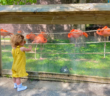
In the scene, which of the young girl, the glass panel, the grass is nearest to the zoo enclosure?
the young girl

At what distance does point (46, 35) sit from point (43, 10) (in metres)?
1.22

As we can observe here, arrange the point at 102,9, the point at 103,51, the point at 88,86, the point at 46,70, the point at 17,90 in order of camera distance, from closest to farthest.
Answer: the point at 102,9, the point at 17,90, the point at 88,86, the point at 103,51, the point at 46,70

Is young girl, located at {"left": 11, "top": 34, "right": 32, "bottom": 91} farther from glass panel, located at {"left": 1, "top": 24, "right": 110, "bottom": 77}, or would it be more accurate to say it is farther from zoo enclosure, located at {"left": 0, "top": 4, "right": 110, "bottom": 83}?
glass panel, located at {"left": 1, "top": 24, "right": 110, "bottom": 77}

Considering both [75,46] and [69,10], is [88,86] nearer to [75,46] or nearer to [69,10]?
[75,46]

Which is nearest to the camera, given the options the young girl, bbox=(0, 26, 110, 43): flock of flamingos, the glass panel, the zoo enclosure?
the zoo enclosure

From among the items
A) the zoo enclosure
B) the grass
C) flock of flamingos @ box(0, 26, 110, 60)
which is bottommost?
the grass

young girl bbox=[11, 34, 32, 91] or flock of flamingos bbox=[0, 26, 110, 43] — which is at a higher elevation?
flock of flamingos bbox=[0, 26, 110, 43]

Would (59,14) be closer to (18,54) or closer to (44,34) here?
(44,34)

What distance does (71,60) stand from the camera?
10.5 feet

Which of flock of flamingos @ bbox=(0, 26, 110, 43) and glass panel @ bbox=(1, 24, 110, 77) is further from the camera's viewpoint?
glass panel @ bbox=(1, 24, 110, 77)

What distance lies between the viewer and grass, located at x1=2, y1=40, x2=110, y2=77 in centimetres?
306

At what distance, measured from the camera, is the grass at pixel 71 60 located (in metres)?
3.06

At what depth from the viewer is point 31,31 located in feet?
10.6

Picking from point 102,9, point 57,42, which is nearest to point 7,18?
point 57,42
